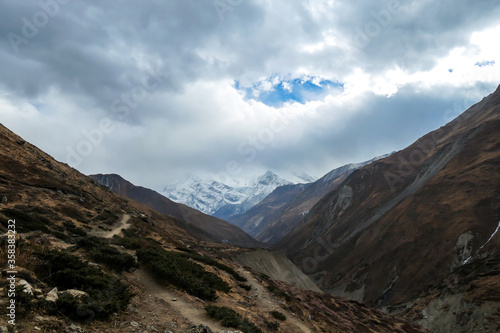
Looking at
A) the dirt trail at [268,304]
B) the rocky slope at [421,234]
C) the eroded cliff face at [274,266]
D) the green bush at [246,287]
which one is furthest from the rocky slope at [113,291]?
the eroded cliff face at [274,266]

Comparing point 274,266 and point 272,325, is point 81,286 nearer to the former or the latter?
point 272,325

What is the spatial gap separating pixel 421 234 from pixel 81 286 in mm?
91730

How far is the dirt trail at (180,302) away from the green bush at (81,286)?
3.23 meters

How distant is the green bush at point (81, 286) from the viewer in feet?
25.4

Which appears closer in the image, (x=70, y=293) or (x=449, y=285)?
(x=70, y=293)

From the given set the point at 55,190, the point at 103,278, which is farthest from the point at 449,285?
the point at 55,190

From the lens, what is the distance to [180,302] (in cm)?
1387

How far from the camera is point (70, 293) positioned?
8281mm

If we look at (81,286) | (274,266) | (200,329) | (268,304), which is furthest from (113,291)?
(274,266)

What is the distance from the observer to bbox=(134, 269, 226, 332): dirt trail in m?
12.0

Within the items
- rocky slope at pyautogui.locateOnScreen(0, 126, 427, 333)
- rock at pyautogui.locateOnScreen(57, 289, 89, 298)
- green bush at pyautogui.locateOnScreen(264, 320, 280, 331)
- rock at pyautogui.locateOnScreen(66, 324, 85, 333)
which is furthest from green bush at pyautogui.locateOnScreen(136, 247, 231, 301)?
rock at pyautogui.locateOnScreen(66, 324, 85, 333)

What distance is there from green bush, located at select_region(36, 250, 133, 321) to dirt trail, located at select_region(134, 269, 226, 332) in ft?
10.6

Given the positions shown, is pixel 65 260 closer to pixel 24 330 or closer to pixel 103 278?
pixel 103 278

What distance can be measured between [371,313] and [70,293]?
142ft
